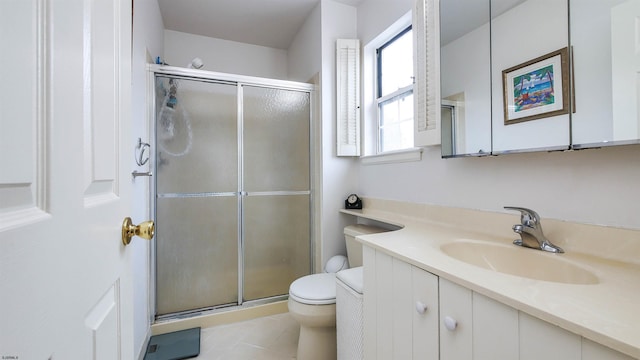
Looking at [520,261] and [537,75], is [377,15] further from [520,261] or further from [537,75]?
[520,261]

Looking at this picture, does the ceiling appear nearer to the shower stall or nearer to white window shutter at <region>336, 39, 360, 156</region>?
white window shutter at <region>336, 39, 360, 156</region>

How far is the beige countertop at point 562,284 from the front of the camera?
1.61ft

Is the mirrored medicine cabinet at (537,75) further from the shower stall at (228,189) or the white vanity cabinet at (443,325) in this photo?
the shower stall at (228,189)

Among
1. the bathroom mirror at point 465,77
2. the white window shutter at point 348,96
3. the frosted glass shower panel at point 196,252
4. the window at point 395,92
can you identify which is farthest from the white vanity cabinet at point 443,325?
the frosted glass shower panel at point 196,252

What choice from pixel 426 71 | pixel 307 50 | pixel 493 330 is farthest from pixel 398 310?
pixel 307 50

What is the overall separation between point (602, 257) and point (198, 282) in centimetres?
232

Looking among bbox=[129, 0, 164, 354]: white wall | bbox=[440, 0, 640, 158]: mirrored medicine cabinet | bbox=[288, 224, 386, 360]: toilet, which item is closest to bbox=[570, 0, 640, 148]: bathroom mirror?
bbox=[440, 0, 640, 158]: mirrored medicine cabinet

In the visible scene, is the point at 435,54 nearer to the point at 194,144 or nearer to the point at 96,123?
the point at 96,123

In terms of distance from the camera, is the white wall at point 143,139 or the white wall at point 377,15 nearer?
the white wall at point 143,139

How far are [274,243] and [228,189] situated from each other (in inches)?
24.5

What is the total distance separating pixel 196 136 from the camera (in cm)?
209

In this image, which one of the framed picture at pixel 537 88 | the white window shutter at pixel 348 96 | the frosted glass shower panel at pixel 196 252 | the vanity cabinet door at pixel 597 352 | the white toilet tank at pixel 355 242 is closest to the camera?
the vanity cabinet door at pixel 597 352

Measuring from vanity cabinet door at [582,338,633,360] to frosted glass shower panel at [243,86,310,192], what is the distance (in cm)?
201

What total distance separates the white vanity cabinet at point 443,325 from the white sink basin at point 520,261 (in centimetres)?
26
